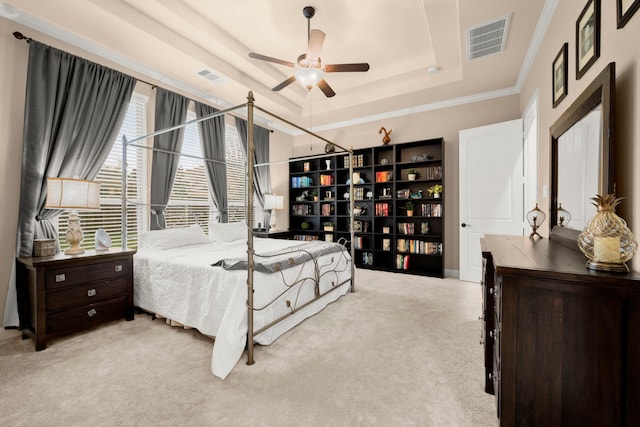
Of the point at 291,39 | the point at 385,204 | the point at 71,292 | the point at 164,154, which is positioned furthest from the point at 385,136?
the point at 71,292

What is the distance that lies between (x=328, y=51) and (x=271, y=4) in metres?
1.05

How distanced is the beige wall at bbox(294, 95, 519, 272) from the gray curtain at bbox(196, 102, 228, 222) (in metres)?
2.90

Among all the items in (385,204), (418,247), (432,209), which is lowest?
(418,247)

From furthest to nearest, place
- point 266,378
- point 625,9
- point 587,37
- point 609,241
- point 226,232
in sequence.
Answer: point 226,232
point 266,378
point 587,37
point 625,9
point 609,241

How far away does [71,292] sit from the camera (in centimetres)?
238

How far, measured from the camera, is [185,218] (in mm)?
4094

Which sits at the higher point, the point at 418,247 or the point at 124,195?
the point at 124,195

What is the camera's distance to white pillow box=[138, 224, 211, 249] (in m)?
3.20

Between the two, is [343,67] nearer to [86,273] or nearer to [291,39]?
[291,39]

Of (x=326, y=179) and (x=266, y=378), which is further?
(x=326, y=179)

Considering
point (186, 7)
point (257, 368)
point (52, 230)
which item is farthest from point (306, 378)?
point (186, 7)

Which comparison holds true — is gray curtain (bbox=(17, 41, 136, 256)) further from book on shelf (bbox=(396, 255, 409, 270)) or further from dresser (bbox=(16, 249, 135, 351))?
book on shelf (bbox=(396, 255, 409, 270))

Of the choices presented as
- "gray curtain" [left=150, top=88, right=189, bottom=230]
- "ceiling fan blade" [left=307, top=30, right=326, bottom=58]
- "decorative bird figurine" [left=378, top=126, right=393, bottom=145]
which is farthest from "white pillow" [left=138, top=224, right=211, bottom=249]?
"decorative bird figurine" [left=378, top=126, right=393, bottom=145]

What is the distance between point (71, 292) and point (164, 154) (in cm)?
201
